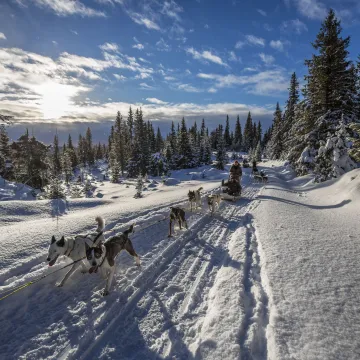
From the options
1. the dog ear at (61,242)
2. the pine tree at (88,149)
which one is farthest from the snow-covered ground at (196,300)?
the pine tree at (88,149)

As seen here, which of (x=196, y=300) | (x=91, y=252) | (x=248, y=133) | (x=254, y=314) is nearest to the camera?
(x=254, y=314)

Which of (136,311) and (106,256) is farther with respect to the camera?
(106,256)

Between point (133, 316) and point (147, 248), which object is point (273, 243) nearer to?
point (147, 248)

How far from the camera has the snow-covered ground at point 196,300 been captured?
304 cm

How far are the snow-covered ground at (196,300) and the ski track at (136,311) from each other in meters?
0.02

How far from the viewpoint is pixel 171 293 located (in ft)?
14.1

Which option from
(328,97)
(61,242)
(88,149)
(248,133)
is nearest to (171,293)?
(61,242)

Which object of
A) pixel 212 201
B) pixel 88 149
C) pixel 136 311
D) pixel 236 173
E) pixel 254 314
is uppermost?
pixel 236 173

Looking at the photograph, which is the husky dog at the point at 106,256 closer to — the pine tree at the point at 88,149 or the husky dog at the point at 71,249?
the husky dog at the point at 71,249

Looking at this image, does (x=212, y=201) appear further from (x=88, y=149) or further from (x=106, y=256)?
(x=88, y=149)

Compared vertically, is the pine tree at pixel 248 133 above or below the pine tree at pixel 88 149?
above

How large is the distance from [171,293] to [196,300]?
525mm

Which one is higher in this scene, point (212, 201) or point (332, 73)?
point (332, 73)

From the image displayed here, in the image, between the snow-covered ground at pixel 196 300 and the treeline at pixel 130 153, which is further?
the treeline at pixel 130 153
